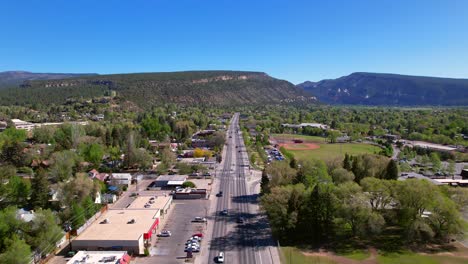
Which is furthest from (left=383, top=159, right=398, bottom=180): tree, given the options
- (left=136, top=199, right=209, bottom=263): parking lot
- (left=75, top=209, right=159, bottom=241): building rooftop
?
(left=75, top=209, right=159, bottom=241): building rooftop

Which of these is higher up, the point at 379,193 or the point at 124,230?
the point at 379,193

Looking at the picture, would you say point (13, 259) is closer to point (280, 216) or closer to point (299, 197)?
point (280, 216)

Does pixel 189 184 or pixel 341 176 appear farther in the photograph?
pixel 189 184

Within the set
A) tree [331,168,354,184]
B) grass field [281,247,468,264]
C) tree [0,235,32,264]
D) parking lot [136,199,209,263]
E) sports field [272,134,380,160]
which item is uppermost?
tree [331,168,354,184]

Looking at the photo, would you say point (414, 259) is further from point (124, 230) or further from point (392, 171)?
point (124, 230)

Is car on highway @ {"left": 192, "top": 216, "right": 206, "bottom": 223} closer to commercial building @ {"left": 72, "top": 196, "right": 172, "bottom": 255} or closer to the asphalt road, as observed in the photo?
the asphalt road

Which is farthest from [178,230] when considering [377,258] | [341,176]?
[341,176]

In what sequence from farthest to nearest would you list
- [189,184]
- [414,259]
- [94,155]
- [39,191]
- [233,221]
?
[94,155] → [189,184] → [39,191] → [233,221] → [414,259]
